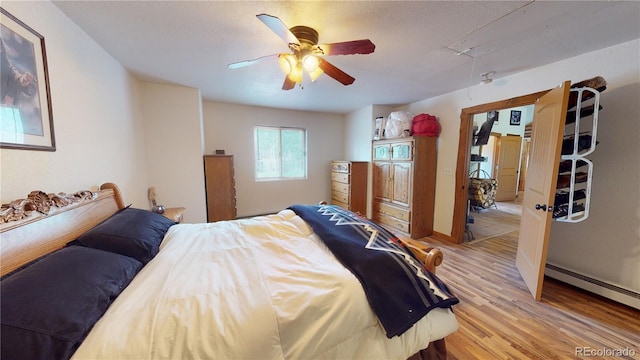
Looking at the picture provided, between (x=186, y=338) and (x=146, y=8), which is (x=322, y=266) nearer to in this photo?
(x=186, y=338)

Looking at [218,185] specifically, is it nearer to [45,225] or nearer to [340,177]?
[45,225]

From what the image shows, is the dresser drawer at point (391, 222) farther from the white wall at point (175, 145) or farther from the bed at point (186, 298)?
the white wall at point (175, 145)

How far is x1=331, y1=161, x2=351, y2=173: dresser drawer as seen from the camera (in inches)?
166

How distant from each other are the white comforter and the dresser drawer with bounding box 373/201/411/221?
244cm

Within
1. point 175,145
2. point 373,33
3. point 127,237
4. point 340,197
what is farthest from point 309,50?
point 340,197

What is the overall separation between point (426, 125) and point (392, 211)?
1.53 metres

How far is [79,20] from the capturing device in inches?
63.1

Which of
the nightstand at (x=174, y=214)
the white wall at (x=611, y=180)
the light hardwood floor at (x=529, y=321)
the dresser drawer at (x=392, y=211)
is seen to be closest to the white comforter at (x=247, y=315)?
the light hardwood floor at (x=529, y=321)

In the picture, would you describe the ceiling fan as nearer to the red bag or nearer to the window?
the red bag

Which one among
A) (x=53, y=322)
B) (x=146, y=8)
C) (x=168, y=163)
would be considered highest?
(x=146, y=8)

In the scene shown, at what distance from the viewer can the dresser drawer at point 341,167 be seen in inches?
166

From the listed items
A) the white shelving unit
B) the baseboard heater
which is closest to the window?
the white shelving unit

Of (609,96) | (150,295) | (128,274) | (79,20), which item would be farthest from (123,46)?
(609,96)

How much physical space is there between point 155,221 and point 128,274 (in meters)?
0.72
